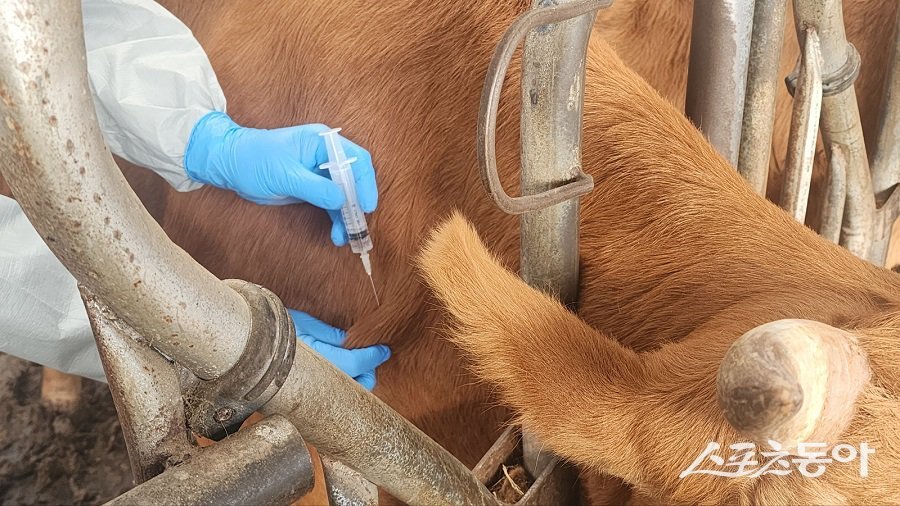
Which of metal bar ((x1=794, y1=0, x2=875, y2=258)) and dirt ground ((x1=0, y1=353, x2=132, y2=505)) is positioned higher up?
metal bar ((x1=794, y1=0, x2=875, y2=258))

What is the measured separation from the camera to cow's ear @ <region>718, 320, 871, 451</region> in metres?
0.42

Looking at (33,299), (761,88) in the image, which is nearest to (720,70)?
(761,88)

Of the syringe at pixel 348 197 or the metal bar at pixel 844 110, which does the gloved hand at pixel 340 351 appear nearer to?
the syringe at pixel 348 197

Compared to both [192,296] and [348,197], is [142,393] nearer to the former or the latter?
[192,296]

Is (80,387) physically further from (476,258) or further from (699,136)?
(699,136)

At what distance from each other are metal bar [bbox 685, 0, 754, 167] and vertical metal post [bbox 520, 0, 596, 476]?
291 millimetres

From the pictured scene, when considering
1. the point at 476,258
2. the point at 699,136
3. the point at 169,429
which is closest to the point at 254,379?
the point at 169,429

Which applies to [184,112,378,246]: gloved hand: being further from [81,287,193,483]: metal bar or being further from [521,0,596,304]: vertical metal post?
[81,287,193,483]: metal bar

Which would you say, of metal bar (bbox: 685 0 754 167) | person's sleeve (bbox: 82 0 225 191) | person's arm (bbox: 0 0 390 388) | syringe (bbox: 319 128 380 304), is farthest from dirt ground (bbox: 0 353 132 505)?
metal bar (bbox: 685 0 754 167)

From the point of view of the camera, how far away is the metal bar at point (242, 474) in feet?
1.46

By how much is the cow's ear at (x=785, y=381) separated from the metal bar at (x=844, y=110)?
62 cm

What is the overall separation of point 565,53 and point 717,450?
1.05 ft

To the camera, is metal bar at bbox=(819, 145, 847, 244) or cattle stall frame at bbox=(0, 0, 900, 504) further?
metal bar at bbox=(819, 145, 847, 244)

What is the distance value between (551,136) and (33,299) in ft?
2.58
